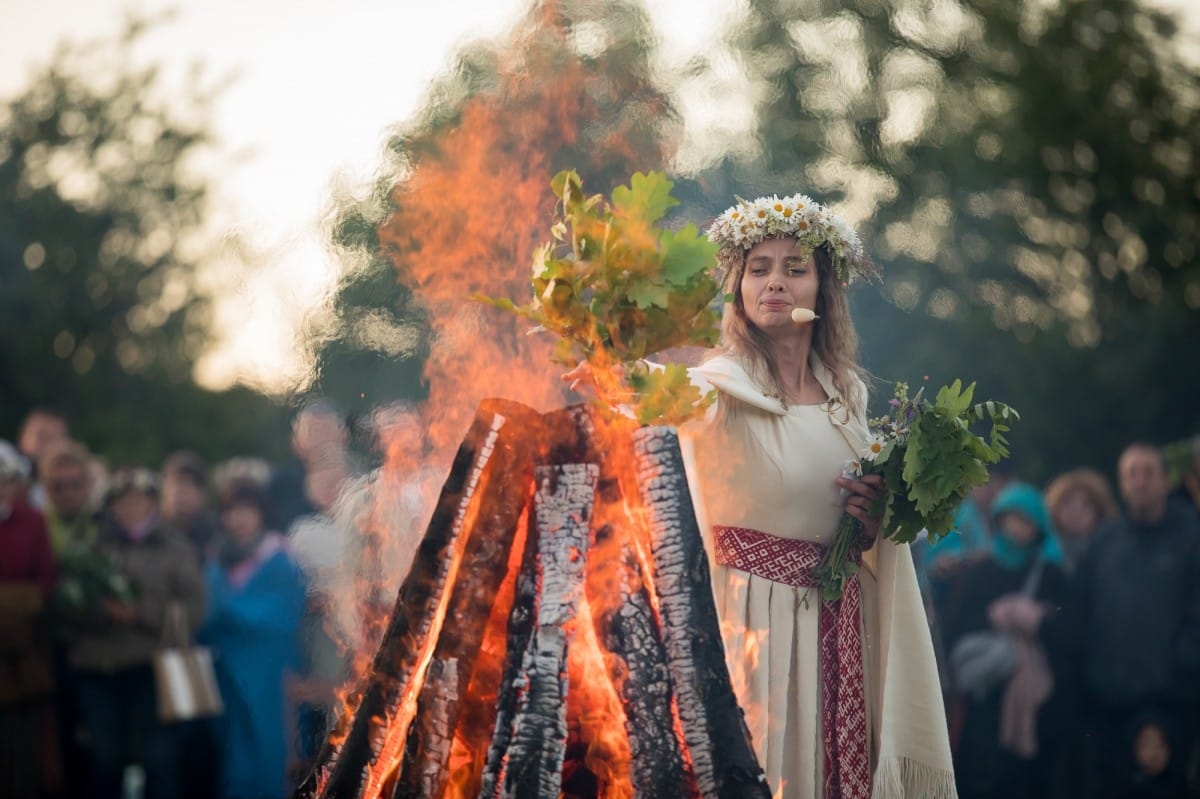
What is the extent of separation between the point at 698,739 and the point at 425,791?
802mm

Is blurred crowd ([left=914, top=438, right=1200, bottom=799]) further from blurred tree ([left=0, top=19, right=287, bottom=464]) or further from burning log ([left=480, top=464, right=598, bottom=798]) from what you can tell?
blurred tree ([left=0, top=19, right=287, bottom=464])

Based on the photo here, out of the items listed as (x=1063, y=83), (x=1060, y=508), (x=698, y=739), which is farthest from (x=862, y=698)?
(x=1063, y=83)

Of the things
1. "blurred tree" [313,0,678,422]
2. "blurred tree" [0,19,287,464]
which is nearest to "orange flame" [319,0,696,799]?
"blurred tree" [313,0,678,422]

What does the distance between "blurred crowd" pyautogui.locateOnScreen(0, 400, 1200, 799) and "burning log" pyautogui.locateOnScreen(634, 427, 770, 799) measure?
415cm

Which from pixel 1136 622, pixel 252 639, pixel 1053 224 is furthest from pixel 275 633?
pixel 1053 224

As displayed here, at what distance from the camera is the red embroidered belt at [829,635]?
498 cm

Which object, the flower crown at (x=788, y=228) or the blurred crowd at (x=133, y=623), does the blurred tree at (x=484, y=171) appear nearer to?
the flower crown at (x=788, y=228)

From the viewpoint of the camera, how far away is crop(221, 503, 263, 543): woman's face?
9094mm

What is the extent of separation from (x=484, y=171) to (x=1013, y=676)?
5466mm

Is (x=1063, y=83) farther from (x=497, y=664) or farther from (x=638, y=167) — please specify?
(x=497, y=664)

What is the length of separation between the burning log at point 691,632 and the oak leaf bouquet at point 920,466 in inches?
27.7

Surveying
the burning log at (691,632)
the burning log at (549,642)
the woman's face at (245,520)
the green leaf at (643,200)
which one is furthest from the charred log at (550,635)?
the woman's face at (245,520)

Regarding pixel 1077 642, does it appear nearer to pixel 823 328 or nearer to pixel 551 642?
pixel 823 328

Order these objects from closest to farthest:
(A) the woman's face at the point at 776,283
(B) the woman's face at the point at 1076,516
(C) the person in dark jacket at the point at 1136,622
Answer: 1. (A) the woman's face at the point at 776,283
2. (C) the person in dark jacket at the point at 1136,622
3. (B) the woman's face at the point at 1076,516
